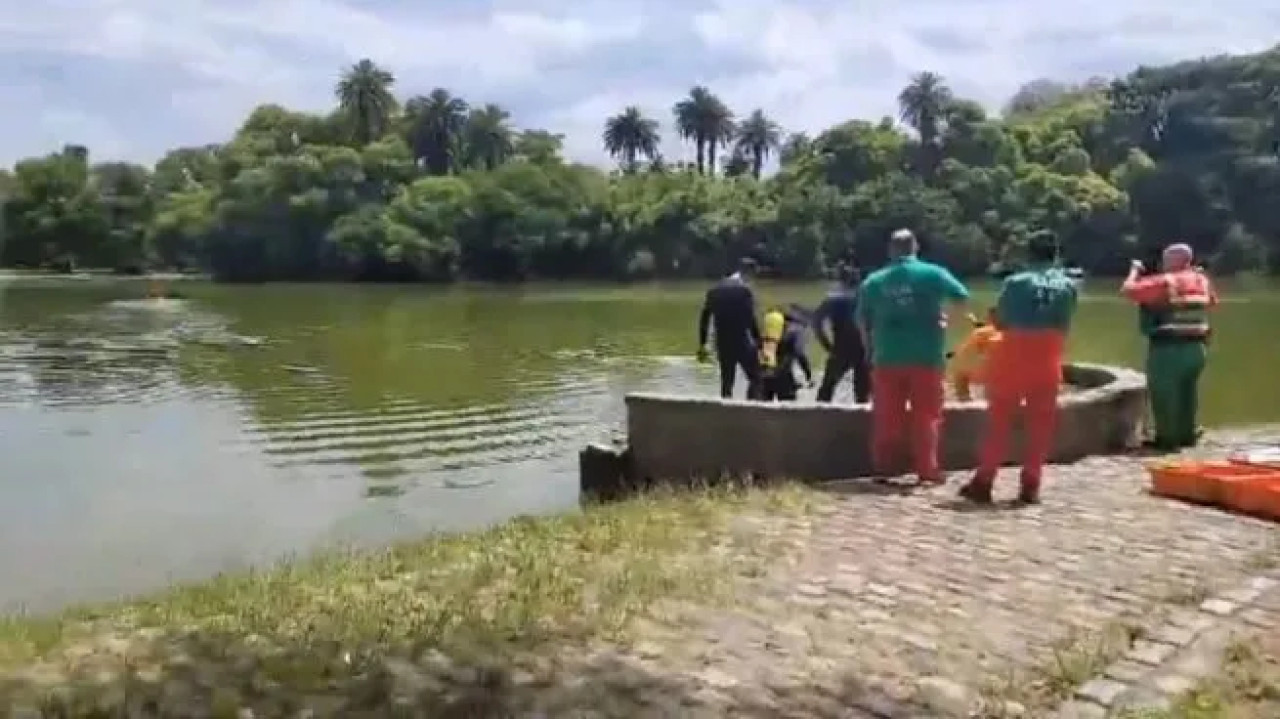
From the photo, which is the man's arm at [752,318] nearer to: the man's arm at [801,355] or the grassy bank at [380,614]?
the man's arm at [801,355]

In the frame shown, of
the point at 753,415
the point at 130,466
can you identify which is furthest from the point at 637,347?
the point at 753,415

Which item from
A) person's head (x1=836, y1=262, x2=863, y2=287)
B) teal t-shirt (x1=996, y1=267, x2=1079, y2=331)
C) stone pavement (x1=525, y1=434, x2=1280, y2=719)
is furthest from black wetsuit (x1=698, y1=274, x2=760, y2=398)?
stone pavement (x1=525, y1=434, x2=1280, y2=719)

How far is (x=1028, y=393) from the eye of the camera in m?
8.98

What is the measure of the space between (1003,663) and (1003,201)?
75.9 metres

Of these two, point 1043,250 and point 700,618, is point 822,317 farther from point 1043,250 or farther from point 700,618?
point 700,618

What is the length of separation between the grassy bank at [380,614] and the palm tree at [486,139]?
10437cm

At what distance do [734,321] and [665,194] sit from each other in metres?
76.7

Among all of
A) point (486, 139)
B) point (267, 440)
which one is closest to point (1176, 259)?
point (267, 440)

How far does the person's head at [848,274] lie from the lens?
13281 millimetres

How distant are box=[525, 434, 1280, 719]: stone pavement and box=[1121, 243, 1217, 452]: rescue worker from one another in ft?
7.06

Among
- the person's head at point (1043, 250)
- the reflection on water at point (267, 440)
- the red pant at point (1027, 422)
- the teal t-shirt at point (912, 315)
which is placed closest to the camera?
the red pant at point (1027, 422)

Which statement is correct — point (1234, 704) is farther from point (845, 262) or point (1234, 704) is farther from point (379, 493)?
point (379, 493)

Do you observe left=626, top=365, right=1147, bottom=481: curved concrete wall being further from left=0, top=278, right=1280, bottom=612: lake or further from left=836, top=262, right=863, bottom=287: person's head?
left=0, top=278, right=1280, bottom=612: lake

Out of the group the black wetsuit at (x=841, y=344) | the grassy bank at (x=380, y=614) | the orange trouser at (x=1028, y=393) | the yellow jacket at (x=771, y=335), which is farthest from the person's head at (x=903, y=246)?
the yellow jacket at (x=771, y=335)
